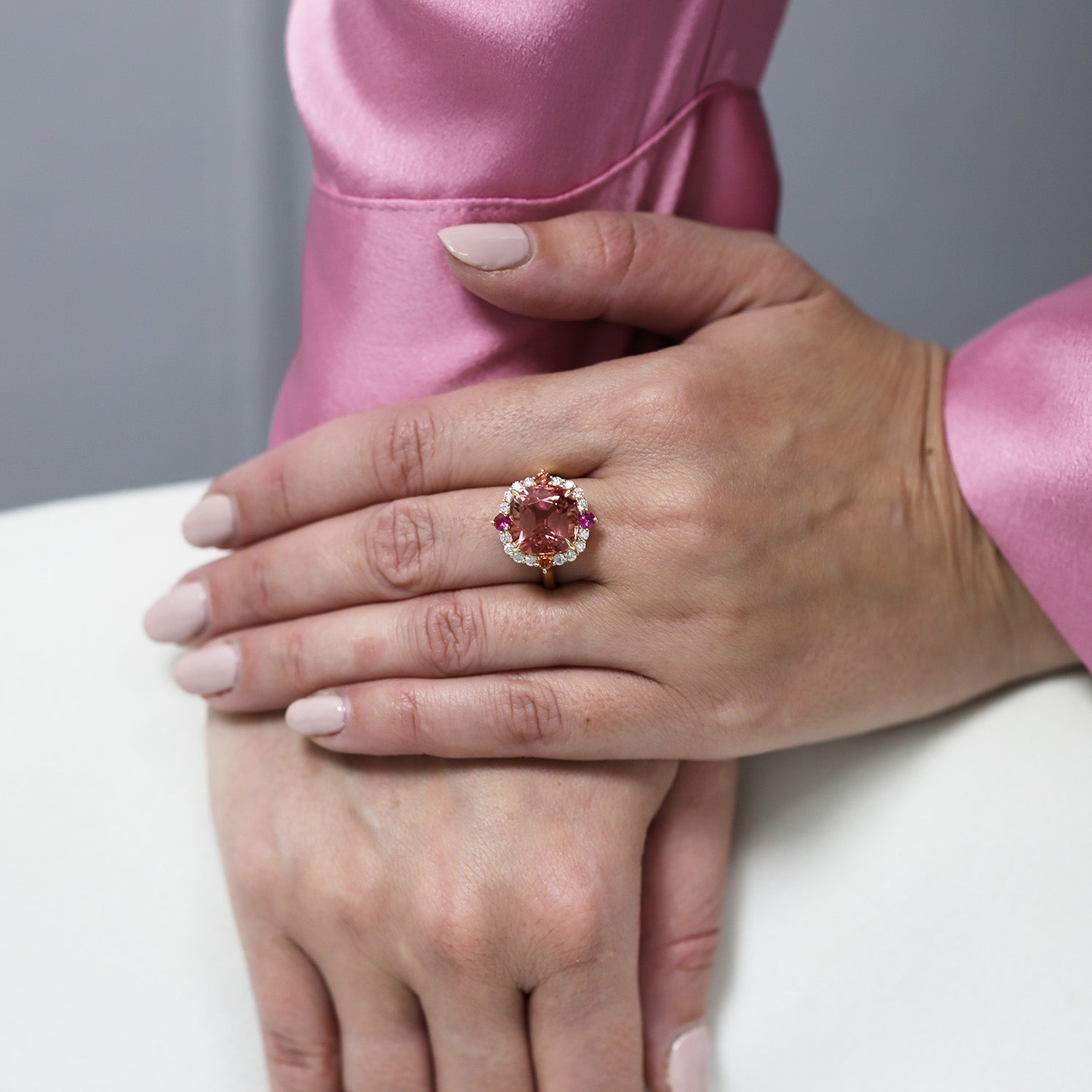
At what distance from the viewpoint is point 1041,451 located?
26.4 inches

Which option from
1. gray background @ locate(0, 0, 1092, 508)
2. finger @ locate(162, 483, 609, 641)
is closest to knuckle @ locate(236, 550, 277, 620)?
finger @ locate(162, 483, 609, 641)

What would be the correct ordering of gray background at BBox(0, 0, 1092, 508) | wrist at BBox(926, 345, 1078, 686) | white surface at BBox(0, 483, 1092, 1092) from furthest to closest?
gray background at BBox(0, 0, 1092, 508) → wrist at BBox(926, 345, 1078, 686) → white surface at BBox(0, 483, 1092, 1092)

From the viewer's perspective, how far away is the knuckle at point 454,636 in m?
0.66

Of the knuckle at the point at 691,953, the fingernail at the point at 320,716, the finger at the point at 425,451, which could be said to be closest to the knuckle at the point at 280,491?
the finger at the point at 425,451

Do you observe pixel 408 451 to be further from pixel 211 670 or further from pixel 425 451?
pixel 211 670

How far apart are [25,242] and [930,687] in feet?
5.83

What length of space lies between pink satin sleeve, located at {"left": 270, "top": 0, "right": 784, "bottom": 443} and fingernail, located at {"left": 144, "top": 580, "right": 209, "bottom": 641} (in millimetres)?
145

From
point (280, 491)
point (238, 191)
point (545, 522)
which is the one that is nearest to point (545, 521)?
point (545, 522)

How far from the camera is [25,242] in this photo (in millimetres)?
1937

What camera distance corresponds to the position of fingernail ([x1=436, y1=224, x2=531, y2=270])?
25.9 inches

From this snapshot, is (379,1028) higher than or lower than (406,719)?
lower

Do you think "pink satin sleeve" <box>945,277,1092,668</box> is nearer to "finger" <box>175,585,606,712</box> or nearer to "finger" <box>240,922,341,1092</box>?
"finger" <box>175,585,606,712</box>

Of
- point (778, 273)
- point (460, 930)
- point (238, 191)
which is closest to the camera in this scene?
point (460, 930)

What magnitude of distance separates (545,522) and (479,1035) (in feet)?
0.95
